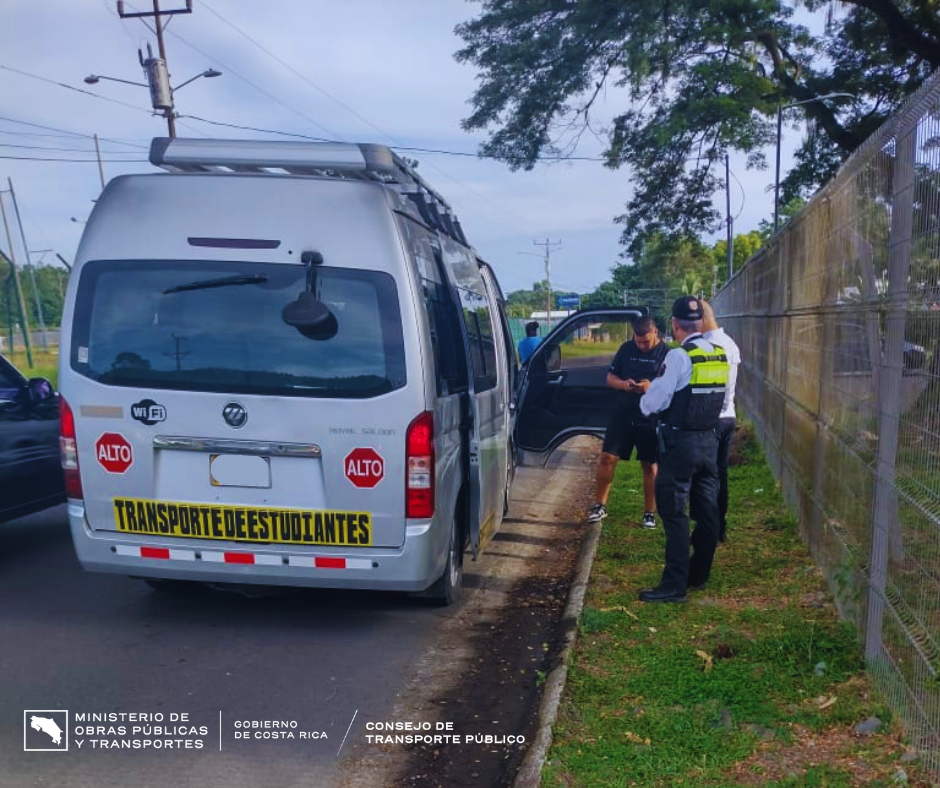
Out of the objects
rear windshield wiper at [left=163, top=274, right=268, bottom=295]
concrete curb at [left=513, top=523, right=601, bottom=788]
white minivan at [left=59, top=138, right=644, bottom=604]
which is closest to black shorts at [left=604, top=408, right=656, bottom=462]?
concrete curb at [left=513, top=523, right=601, bottom=788]

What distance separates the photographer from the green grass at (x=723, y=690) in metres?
3.72

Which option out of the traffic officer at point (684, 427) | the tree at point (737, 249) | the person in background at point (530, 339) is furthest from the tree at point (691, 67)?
the tree at point (737, 249)

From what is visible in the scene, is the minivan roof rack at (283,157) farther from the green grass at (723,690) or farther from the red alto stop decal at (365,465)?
the green grass at (723,690)

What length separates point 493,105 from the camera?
55.4 feet

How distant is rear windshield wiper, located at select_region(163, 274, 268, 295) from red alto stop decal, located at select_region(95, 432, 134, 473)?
86cm

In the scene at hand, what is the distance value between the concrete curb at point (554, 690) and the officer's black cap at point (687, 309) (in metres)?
1.90

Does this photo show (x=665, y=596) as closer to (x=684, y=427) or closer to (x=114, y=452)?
(x=684, y=427)

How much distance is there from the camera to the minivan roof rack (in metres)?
5.34

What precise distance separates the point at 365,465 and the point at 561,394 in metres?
4.38

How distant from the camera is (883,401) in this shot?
420cm

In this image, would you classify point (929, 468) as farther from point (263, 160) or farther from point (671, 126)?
point (671, 126)

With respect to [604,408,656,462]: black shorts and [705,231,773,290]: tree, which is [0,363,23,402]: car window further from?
[705,231,773,290]: tree

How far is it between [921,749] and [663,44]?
13.0m

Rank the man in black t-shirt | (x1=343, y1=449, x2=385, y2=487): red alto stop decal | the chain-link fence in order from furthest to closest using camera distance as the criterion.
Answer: the man in black t-shirt
(x1=343, y1=449, x2=385, y2=487): red alto stop decal
the chain-link fence
